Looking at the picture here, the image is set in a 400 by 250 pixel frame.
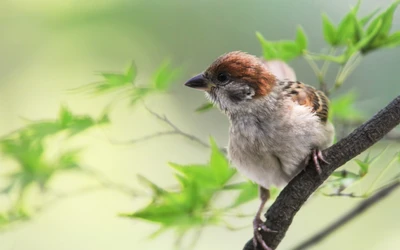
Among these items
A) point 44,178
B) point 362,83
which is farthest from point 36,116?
point 44,178

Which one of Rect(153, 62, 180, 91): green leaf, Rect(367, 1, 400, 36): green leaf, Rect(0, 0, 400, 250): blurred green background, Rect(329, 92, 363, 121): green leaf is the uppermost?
Rect(367, 1, 400, 36): green leaf

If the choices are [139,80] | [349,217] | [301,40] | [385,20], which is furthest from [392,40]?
[139,80]

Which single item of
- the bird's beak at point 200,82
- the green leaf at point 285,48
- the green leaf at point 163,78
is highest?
the green leaf at point 285,48

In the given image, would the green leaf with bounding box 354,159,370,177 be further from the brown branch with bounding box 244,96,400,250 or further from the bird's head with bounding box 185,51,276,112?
the bird's head with bounding box 185,51,276,112

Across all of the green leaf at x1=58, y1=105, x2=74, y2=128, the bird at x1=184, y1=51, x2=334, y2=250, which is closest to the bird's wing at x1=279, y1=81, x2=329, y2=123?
the bird at x1=184, y1=51, x2=334, y2=250

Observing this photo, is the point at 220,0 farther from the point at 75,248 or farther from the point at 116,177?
the point at 75,248

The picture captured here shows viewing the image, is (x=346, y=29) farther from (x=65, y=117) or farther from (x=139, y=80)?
(x=139, y=80)

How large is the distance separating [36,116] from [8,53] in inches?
16.5

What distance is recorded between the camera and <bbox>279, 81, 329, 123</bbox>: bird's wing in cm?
114

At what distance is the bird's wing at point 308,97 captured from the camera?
114 cm

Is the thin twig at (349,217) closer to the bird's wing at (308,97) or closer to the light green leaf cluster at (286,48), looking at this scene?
the bird's wing at (308,97)

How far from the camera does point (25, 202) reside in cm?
118

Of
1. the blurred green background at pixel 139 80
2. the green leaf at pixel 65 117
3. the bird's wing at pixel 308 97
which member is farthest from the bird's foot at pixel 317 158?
the blurred green background at pixel 139 80

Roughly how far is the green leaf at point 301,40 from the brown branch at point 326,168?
0.21 meters
